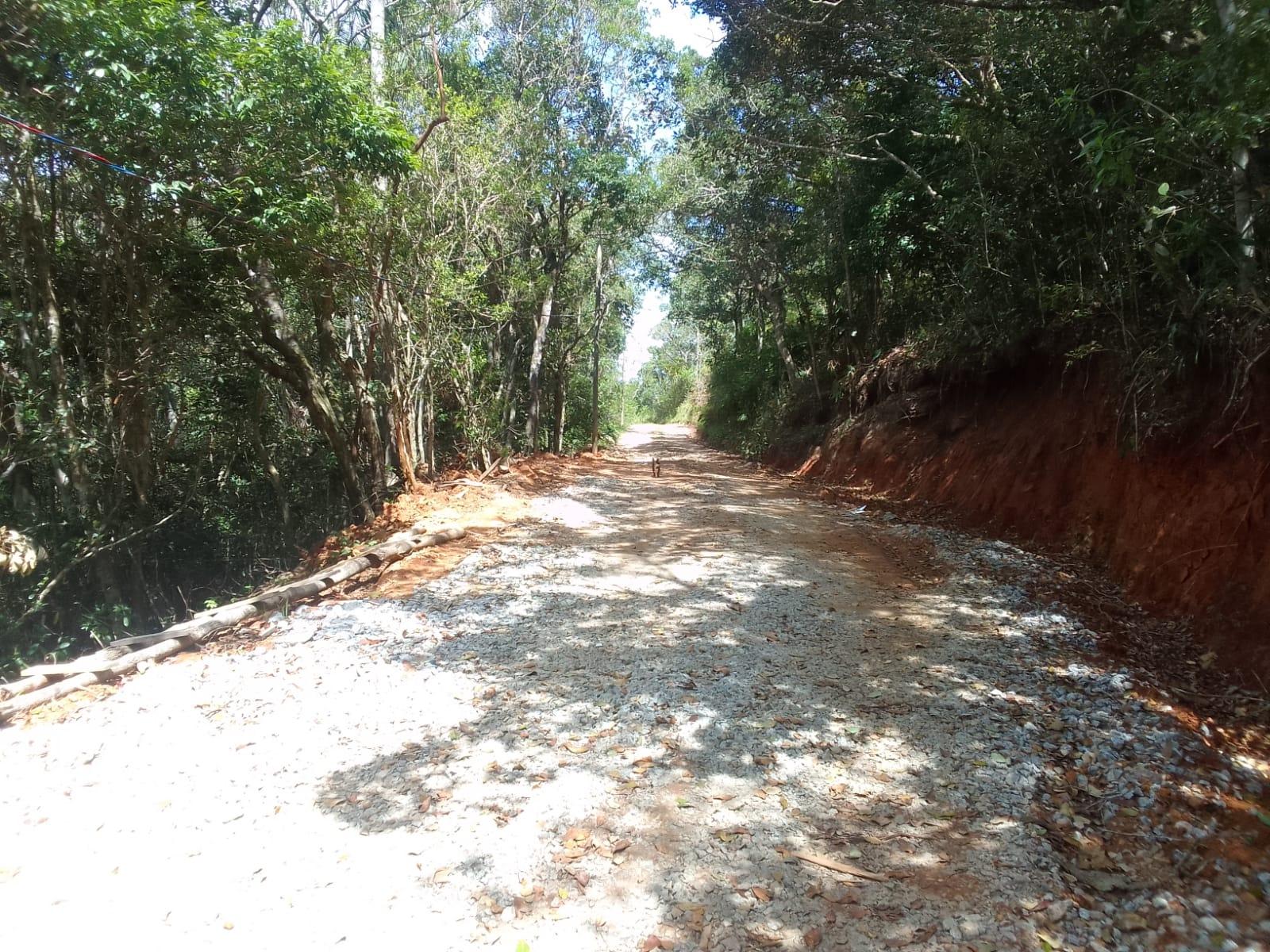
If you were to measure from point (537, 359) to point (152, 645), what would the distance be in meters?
14.0

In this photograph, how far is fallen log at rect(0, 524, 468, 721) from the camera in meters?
4.36

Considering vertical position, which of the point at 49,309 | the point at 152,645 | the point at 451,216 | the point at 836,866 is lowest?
the point at 836,866

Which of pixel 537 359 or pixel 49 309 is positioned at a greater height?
pixel 49 309

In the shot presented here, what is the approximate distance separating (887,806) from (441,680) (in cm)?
301

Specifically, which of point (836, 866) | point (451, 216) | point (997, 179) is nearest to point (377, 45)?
point (451, 216)

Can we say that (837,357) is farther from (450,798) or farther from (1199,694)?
(450,798)

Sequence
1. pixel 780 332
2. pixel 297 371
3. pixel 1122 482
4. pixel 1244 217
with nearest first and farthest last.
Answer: pixel 1244 217 < pixel 1122 482 < pixel 297 371 < pixel 780 332

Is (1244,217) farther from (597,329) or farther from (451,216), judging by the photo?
(597,329)

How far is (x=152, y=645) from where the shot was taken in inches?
201

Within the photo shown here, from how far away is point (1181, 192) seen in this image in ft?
16.0

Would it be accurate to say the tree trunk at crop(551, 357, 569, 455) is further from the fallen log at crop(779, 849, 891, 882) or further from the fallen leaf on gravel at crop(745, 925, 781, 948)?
the fallen leaf on gravel at crop(745, 925, 781, 948)

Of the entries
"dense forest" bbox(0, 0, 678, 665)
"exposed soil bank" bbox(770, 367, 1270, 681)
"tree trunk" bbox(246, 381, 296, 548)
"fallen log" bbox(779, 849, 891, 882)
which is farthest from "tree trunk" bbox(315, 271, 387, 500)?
"fallen log" bbox(779, 849, 891, 882)

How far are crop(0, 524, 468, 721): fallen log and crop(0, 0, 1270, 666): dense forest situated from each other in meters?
4.09

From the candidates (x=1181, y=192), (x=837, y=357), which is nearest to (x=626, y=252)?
(x=837, y=357)
